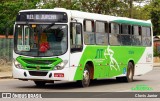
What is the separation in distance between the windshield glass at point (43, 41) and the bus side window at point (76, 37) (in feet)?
1.15

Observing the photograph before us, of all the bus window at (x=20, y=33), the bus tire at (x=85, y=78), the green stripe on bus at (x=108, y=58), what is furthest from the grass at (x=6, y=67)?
the bus window at (x=20, y=33)

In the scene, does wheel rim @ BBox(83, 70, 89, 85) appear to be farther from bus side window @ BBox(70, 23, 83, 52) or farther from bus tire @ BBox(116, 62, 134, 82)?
bus tire @ BBox(116, 62, 134, 82)

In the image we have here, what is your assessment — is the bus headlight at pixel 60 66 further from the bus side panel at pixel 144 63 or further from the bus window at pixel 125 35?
the bus side panel at pixel 144 63

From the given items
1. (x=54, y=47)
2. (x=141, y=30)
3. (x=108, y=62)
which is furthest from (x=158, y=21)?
(x=54, y=47)

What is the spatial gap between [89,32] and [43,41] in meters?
2.37

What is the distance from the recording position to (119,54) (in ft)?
72.2

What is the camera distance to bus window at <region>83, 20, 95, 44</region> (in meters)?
19.0

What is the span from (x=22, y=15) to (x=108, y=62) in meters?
4.67

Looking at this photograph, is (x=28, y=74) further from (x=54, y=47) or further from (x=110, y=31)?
(x=110, y=31)

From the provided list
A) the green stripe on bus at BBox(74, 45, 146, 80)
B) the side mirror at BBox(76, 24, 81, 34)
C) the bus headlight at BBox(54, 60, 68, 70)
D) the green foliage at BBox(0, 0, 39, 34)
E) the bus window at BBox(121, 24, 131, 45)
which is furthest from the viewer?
the green foliage at BBox(0, 0, 39, 34)

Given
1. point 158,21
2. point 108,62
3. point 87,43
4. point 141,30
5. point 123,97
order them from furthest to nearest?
point 158,21
point 141,30
point 108,62
point 87,43
point 123,97

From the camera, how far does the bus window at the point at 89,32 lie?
19.0m

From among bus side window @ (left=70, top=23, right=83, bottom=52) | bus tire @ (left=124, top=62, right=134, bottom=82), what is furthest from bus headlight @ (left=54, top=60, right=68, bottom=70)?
bus tire @ (left=124, top=62, right=134, bottom=82)

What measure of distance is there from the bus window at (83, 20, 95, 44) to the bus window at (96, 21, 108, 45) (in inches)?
18.8
